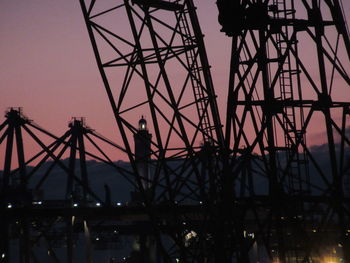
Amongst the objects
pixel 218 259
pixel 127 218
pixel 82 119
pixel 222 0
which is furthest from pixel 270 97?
pixel 82 119

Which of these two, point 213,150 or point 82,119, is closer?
point 213,150

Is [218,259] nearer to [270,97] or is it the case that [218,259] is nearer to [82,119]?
[270,97]

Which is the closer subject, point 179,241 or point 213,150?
point 179,241

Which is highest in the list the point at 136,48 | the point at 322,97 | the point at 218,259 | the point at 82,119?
the point at 82,119

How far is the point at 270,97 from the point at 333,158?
8.34ft

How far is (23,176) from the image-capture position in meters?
43.8

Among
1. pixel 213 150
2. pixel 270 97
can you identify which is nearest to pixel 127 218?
pixel 213 150

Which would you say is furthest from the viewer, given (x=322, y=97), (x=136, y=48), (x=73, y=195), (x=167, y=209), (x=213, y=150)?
(x=73, y=195)

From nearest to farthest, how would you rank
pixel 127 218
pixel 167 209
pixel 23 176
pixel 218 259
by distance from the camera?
pixel 218 259 < pixel 167 209 < pixel 127 218 < pixel 23 176

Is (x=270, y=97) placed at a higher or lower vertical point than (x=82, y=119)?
lower

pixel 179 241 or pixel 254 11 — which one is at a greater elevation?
pixel 254 11

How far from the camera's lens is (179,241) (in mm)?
23453

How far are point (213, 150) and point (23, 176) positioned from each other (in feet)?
74.8

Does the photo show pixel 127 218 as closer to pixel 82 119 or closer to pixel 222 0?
pixel 82 119
